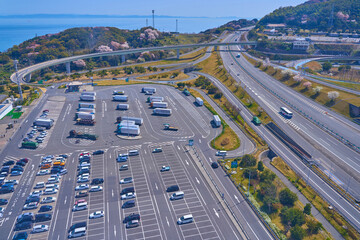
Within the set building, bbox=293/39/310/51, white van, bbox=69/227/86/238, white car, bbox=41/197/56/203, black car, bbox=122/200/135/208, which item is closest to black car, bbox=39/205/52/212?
white car, bbox=41/197/56/203

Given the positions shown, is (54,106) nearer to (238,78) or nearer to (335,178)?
(238,78)

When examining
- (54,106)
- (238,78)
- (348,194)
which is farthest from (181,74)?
(348,194)

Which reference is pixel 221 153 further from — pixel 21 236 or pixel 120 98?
pixel 120 98

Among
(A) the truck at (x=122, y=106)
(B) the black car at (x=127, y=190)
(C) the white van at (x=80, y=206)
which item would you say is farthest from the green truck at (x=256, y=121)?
(C) the white van at (x=80, y=206)

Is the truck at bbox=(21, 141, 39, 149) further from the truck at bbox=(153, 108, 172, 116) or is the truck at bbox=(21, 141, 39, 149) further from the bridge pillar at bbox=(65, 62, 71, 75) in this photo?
the bridge pillar at bbox=(65, 62, 71, 75)

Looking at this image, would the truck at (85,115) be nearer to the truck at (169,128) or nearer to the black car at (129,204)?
the truck at (169,128)

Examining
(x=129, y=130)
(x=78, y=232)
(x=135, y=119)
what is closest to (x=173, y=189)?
(x=78, y=232)
